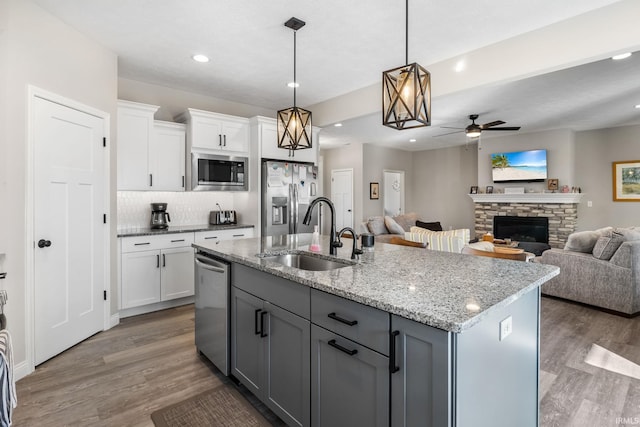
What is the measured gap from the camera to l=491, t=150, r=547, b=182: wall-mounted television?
6844 mm

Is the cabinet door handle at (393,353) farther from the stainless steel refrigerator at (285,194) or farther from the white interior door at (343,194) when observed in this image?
the white interior door at (343,194)

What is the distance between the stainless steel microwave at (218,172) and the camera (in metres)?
4.27

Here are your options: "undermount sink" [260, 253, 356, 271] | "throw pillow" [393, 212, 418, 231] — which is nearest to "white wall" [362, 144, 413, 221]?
"throw pillow" [393, 212, 418, 231]

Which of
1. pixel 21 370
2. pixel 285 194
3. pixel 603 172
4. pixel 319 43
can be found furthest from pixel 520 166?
pixel 21 370

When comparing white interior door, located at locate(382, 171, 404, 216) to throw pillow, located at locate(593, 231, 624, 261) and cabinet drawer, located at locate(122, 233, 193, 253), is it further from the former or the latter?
cabinet drawer, located at locate(122, 233, 193, 253)

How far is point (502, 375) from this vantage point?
1385 mm

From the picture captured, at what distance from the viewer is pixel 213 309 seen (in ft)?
8.03

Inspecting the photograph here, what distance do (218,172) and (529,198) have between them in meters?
6.16

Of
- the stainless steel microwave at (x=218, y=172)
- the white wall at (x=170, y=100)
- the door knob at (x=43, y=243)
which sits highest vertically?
the white wall at (x=170, y=100)

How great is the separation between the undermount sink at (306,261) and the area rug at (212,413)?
0.91 metres

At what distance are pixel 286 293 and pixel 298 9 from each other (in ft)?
7.21

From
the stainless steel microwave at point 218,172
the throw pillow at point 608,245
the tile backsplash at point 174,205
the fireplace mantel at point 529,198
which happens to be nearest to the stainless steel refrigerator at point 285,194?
the stainless steel microwave at point 218,172

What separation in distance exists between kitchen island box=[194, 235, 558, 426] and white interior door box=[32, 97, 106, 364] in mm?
1730

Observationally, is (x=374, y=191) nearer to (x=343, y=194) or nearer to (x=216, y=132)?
(x=343, y=194)
